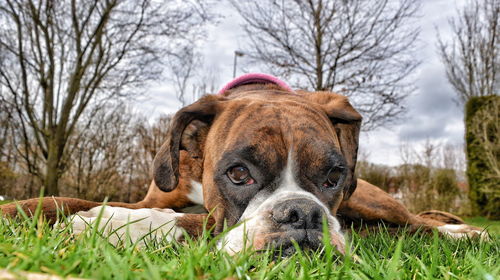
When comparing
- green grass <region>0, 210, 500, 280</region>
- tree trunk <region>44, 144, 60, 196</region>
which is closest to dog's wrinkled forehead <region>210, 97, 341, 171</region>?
green grass <region>0, 210, 500, 280</region>

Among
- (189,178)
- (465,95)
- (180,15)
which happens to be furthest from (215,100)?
(465,95)

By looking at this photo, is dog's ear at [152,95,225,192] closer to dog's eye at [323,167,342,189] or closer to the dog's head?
the dog's head

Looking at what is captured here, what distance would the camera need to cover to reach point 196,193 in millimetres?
3543

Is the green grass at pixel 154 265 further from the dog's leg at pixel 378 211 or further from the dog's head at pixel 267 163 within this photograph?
the dog's leg at pixel 378 211

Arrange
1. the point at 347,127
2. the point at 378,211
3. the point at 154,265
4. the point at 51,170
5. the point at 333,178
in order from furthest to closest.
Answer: the point at 51,170 → the point at 378,211 → the point at 347,127 → the point at 333,178 → the point at 154,265

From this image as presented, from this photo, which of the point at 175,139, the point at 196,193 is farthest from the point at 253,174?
the point at 196,193

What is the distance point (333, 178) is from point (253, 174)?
57cm

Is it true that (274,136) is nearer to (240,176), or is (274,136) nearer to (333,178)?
(240,176)

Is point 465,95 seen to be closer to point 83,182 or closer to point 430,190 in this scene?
point 430,190

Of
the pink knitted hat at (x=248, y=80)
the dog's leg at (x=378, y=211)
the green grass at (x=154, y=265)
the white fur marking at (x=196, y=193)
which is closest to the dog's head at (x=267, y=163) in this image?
the white fur marking at (x=196, y=193)

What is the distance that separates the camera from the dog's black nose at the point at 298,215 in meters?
2.05

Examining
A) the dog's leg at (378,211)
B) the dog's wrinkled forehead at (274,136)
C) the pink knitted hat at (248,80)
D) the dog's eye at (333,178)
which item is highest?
the pink knitted hat at (248,80)

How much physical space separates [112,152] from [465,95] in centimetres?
1778

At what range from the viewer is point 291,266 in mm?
1383
